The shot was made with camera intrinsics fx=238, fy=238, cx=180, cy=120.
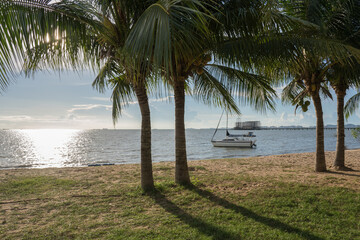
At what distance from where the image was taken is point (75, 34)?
4.30 m

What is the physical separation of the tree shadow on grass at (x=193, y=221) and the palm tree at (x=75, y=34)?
952 millimetres

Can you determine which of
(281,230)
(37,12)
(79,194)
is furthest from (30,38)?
(281,230)

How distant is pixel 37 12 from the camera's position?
3848 mm

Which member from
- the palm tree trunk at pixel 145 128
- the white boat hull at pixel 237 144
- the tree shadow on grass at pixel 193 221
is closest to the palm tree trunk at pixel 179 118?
the palm tree trunk at pixel 145 128

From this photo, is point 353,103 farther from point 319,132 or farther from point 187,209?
point 187,209

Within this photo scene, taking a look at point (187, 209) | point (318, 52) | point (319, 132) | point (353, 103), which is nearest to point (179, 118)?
point (187, 209)

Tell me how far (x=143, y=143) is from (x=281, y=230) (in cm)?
397

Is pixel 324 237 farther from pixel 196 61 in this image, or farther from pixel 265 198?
pixel 196 61

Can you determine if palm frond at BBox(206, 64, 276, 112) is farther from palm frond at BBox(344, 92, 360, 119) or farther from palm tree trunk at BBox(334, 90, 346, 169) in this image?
palm frond at BBox(344, 92, 360, 119)

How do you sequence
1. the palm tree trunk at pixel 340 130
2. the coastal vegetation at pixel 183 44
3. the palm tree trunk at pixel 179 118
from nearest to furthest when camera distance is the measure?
the coastal vegetation at pixel 183 44, the palm tree trunk at pixel 179 118, the palm tree trunk at pixel 340 130

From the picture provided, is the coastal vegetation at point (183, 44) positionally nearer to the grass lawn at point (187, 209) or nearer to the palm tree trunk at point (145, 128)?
the palm tree trunk at point (145, 128)

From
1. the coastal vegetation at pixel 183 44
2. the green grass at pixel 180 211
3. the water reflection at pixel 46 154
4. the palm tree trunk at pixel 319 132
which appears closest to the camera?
the coastal vegetation at pixel 183 44

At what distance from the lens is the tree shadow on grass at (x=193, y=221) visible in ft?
13.4

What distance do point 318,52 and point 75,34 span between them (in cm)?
529
